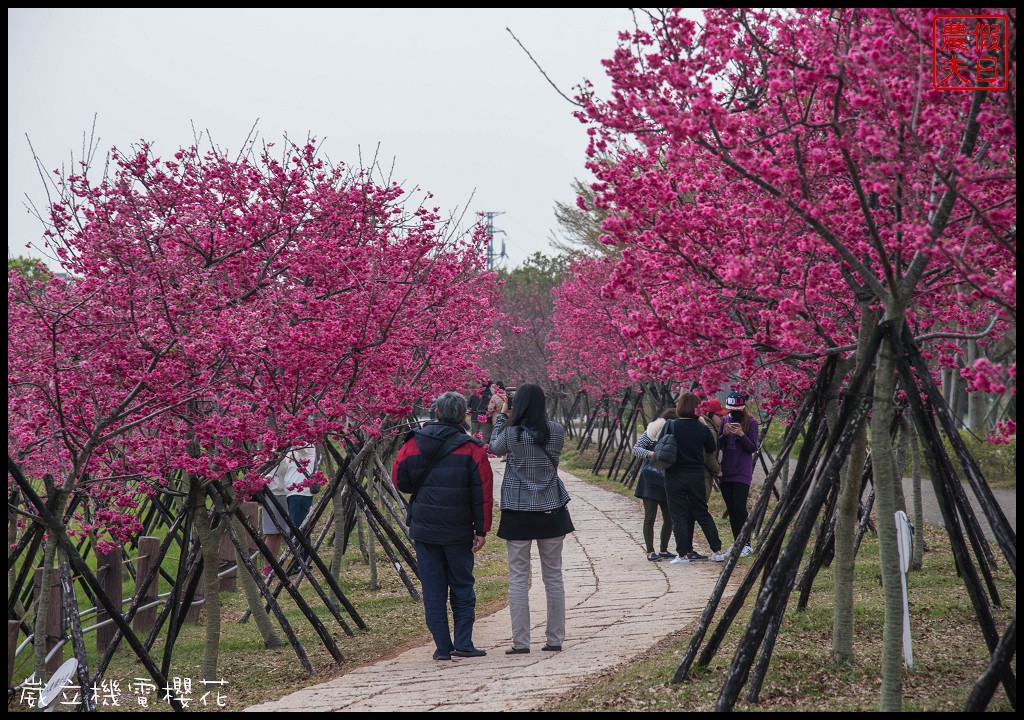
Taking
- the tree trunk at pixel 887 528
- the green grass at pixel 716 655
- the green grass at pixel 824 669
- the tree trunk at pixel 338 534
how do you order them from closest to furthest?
the tree trunk at pixel 887 528 → the green grass at pixel 824 669 → the green grass at pixel 716 655 → the tree trunk at pixel 338 534

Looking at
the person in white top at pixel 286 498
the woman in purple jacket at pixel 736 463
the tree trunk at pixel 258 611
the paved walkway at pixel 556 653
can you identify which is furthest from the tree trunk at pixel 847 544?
the person in white top at pixel 286 498

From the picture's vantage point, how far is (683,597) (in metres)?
8.97

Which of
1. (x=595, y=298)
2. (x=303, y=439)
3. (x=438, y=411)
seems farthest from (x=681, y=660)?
(x=595, y=298)

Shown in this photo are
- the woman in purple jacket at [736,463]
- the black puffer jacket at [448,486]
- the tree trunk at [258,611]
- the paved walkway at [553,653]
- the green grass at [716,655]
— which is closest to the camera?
the green grass at [716,655]

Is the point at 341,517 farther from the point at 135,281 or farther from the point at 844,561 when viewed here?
the point at 844,561

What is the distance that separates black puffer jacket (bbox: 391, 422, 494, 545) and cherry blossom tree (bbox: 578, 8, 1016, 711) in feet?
5.24

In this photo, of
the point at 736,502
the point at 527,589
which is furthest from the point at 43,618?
the point at 736,502

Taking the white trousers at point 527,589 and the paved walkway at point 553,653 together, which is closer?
the paved walkway at point 553,653

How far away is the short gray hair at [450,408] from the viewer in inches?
287

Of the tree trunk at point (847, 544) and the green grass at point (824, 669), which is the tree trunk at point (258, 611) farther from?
the tree trunk at point (847, 544)

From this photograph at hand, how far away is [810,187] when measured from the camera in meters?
5.11

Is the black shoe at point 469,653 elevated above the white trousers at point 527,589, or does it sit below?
below

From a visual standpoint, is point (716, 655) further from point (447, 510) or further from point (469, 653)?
point (447, 510)

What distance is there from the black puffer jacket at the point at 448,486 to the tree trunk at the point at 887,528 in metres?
2.77
